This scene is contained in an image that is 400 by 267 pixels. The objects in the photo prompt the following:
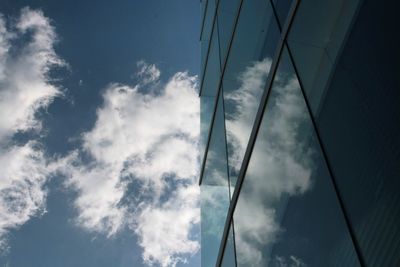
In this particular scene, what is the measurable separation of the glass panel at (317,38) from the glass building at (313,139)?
12mm

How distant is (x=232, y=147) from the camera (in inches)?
236

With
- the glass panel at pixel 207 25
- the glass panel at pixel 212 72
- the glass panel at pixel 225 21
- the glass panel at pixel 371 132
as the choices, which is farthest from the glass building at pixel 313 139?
the glass panel at pixel 207 25

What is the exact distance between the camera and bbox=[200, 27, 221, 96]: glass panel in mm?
8750

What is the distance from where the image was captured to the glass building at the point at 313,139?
2264 millimetres

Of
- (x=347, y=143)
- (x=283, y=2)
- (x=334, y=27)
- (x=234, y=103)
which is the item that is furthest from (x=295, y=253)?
(x=234, y=103)

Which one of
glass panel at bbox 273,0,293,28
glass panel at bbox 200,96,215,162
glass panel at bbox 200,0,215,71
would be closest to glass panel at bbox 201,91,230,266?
glass panel at bbox 200,96,215,162

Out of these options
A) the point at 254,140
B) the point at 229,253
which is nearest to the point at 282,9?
the point at 254,140

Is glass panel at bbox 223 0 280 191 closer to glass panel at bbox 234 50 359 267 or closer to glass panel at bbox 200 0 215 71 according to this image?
glass panel at bbox 234 50 359 267

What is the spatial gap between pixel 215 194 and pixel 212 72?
11.8 feet

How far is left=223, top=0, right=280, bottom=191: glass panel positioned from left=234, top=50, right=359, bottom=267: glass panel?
1.90 feet

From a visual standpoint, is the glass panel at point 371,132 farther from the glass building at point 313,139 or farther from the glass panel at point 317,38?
the glass panel at point 317,38

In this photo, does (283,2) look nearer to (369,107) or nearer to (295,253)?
(369,107)

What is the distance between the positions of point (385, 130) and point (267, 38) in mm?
3160

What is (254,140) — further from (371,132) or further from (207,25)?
(207,25)
